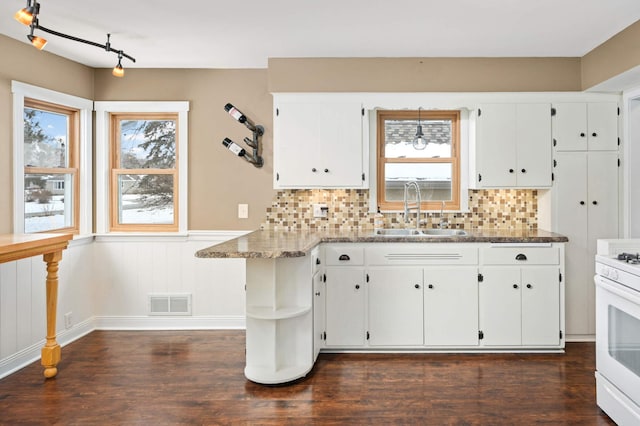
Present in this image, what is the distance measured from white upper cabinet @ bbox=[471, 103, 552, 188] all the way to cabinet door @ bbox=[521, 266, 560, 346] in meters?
0.75

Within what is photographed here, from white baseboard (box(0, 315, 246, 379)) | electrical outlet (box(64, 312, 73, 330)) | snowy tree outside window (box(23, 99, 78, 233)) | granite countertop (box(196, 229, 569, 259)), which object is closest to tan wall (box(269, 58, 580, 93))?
granite countertop (box(196, 229, 569, 259))

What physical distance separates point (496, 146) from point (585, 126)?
725mm

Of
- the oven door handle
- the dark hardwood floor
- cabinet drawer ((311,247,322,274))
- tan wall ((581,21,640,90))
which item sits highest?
tan wall ((581,21,640,90))

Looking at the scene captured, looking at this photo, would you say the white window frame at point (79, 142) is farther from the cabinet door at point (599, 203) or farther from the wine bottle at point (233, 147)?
the cabinet door at point (599, 203)

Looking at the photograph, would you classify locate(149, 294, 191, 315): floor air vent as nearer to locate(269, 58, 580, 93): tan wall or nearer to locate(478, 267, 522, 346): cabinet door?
locate(269, 58, 580, 93): tan wall

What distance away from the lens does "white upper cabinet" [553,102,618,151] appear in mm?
3672

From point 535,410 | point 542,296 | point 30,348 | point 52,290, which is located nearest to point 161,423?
point 52,290

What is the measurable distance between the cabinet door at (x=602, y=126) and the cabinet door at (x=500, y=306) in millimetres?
1277

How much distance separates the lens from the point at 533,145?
12.1 ft

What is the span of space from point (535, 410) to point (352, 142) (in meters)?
2.28

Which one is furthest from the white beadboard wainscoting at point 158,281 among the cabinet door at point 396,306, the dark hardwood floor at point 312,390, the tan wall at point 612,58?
the tan wall at point 612,58

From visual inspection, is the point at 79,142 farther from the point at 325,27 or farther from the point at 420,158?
the point at 420,158

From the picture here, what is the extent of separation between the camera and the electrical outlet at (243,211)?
13.6 ft

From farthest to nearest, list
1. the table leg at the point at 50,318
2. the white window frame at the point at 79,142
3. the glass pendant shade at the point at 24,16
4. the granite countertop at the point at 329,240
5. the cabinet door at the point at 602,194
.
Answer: the cabinet door at the point at 602,194
the white window frame at the point at 79,142
the table leg at the point at 50,318
the granite countertop at the point at 329,240
the glass pendant shade at the point at 24,16
